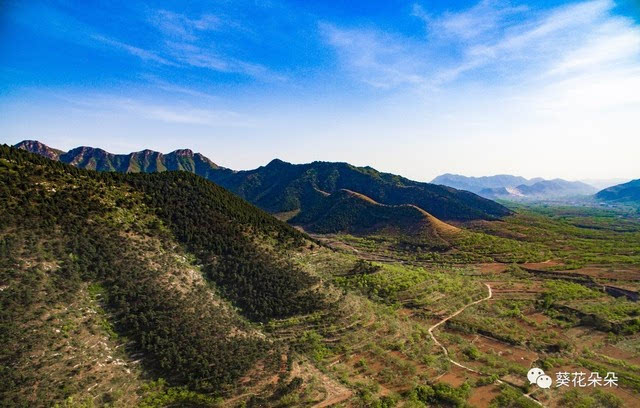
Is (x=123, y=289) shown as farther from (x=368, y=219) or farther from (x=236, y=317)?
(x=368, y=219)

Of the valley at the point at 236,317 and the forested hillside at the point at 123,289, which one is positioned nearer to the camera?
the forested hillside at the point at 123,289

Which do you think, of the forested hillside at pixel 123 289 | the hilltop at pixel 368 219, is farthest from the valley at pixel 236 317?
the hilltop at pixel 368 219

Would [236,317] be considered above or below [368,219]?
below

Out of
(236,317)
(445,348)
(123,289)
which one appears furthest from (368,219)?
(123,289)

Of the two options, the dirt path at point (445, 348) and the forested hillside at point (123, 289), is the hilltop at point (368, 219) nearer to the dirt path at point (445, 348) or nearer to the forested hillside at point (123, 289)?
the dirt path at point (445, 348)

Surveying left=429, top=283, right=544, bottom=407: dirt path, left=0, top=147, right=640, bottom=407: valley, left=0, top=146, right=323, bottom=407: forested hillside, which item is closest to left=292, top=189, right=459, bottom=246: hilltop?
left=429, top=283, right=544, bottom=407: dirt path

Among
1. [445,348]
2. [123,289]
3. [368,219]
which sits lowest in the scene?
[445,348]

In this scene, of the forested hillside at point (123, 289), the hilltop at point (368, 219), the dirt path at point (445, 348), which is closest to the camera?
the forested hillside at point (123, 289)

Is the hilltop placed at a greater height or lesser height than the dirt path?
greater

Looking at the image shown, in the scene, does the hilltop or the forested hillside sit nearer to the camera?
the forested hillside

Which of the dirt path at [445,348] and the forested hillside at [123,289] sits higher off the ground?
the forested hillside at [123,289]

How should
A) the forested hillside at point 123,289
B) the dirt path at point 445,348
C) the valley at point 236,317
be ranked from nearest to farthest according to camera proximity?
the forested hillside at point 123,289, the valley at point 236,317, the dirt path at point 445,348

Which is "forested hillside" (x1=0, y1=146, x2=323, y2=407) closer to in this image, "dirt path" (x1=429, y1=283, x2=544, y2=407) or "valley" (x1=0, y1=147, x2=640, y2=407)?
"valley" (x1=0, y1=147, x2=640, y2=407)
